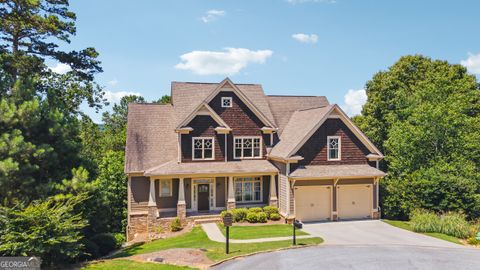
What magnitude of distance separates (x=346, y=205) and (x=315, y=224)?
3.17 m

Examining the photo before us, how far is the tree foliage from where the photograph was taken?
22700 millimetres

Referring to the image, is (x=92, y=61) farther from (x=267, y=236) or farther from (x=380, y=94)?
(x=380, y=94)

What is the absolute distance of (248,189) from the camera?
996 inches

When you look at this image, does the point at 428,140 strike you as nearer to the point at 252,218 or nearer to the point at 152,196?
the point at 252,218

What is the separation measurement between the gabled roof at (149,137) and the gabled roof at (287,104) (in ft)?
30.0

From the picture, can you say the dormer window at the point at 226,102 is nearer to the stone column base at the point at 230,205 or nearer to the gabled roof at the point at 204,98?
the gabled roof at the point at 204,98

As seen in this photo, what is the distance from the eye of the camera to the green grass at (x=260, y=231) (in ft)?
60.6

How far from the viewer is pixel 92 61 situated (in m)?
23.0

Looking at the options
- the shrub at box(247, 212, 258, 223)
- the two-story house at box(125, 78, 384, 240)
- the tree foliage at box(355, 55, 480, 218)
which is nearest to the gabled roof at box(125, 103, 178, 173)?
Answer: the two-story house at box(125, 78, 384, 240)

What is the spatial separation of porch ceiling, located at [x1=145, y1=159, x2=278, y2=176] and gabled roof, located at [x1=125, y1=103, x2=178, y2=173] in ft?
3.66

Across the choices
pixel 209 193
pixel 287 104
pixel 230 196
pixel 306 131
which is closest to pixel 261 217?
pixel 230 196

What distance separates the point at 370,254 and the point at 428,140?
15486 mm

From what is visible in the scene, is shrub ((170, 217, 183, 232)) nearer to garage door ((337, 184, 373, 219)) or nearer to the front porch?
the front porch

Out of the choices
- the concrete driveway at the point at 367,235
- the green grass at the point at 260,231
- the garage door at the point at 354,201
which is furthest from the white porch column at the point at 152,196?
the garage door at the point at 354,201
